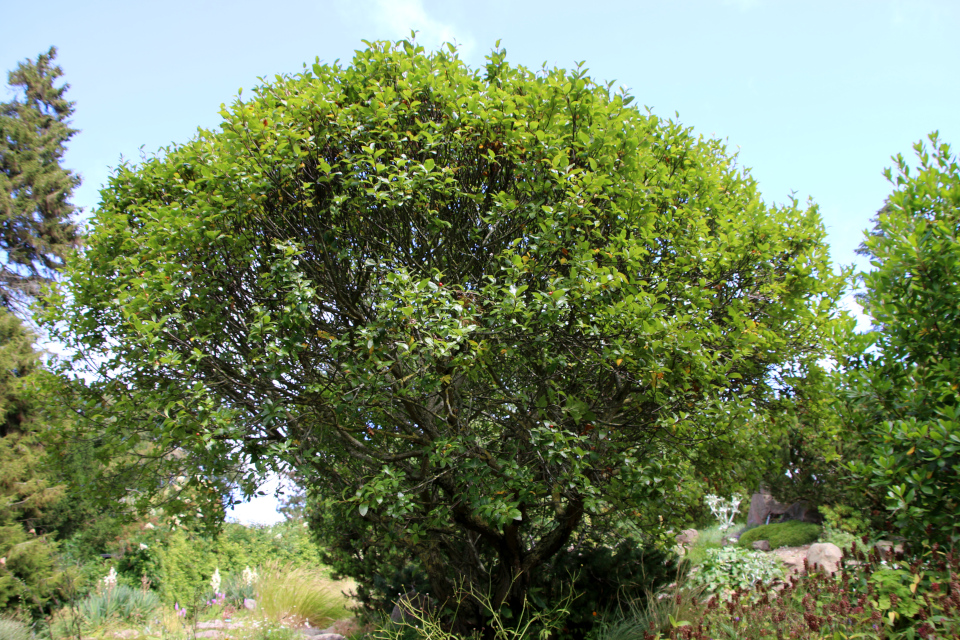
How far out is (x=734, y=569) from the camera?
9.56 m

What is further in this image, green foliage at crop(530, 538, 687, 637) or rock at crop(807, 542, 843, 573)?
rock at crop(807, 542, 843, 573)

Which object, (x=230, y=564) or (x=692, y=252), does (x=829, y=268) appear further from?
(x=230, y=564)

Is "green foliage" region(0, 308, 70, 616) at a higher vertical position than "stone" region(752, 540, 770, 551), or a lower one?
higher

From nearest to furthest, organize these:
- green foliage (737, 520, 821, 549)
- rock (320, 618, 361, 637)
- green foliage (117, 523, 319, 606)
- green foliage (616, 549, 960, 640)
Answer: green foliage (616, 549, 960, 640), rock (320, 618, 361, 637), green foliage (117, 523, 319, 606), green foliage (737, 520, 821, 549)

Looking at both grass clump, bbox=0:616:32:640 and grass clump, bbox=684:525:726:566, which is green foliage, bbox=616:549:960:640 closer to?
grass clump, bbox=684:525:726:566

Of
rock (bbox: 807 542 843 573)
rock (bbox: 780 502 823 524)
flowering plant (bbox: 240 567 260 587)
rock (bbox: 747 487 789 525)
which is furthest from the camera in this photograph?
rock (bbox: 747 487 789 525)

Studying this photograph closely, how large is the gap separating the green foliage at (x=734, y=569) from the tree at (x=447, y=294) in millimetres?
4083

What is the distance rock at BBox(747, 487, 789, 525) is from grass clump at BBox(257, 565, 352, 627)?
14.1 m

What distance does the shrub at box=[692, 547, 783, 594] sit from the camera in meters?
9.26

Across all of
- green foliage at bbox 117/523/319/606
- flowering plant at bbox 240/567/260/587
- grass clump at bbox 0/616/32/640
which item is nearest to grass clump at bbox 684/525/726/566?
flowering plant at bbox 240/567/260/587

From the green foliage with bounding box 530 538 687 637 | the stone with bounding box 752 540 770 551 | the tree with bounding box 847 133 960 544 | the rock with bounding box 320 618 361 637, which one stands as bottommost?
the rock with bounding box 320 618 361 637

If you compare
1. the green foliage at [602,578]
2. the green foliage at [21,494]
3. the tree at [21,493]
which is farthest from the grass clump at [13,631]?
the green foliage at [602,578]

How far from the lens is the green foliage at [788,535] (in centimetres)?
1401

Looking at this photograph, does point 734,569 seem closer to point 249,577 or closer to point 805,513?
point 805,513
